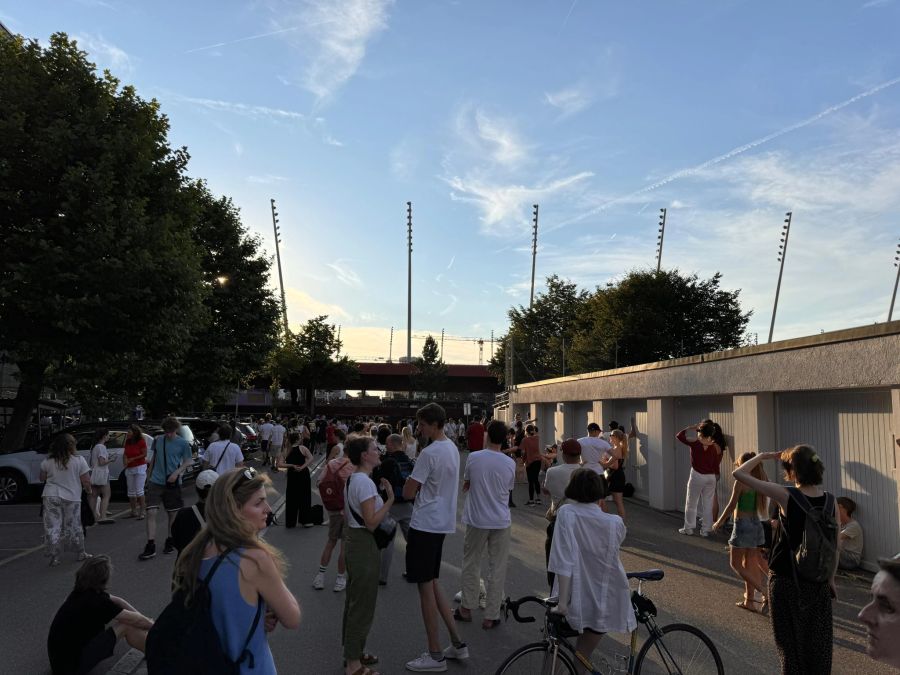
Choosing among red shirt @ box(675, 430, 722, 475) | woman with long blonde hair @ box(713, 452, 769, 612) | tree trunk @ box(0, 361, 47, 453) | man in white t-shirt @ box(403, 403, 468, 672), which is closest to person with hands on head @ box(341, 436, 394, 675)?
man in white t-shirt @ box(403, 403, 468, 672)

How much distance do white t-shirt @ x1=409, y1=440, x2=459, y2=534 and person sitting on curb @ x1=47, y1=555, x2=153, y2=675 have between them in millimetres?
2179

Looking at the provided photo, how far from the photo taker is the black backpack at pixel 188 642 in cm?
237

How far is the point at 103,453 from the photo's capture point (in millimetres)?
11539

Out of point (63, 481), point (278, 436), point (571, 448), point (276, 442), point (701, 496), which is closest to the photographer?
point (571, 448)

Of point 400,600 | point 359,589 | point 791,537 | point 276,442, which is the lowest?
point 400,600

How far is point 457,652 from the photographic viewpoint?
5148 millimetres

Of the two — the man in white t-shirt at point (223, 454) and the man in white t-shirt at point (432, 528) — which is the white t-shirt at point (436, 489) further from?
the man in white t-shirt at point (223, 454)

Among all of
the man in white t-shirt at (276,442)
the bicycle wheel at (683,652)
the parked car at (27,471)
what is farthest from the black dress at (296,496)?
the man in white t-shirt at (276,442)

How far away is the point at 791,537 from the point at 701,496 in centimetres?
758

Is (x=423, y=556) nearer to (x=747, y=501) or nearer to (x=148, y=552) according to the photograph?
(x=747, y=501)

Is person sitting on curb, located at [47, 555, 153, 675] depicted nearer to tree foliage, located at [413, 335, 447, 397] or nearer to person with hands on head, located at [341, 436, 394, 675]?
person with hands on head, located at [341, 436, 394, 675]

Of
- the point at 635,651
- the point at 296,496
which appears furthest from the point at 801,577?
the point at 296,496

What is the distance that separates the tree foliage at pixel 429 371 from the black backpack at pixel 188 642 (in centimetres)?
7050

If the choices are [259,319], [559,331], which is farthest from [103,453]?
[559,331]
